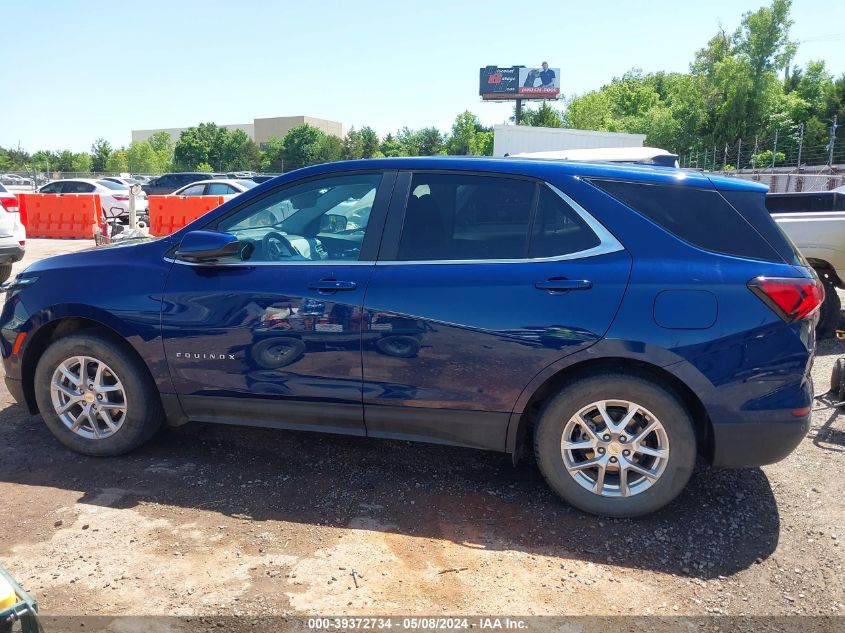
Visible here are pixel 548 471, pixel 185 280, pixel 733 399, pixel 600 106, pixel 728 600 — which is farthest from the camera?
pixel 600 106

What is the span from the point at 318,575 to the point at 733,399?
2146 mm

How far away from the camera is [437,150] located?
6712cm

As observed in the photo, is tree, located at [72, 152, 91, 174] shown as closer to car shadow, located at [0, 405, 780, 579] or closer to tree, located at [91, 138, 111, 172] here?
tree, located at [91, 138, 111, 172]

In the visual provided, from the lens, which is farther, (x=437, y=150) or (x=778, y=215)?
(x=437, y=150)

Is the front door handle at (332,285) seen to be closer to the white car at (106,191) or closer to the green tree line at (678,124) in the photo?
the white car at (106,191)

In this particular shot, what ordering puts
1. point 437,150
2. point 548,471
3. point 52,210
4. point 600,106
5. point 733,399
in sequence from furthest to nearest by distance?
1. point 437,150
2. point 600,106
3. point 52,210
4. point 548,471
5. point 733,399

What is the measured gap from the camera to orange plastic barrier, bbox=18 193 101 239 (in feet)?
61.0

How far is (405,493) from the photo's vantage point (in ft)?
12.9

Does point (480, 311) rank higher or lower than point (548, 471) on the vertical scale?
higher

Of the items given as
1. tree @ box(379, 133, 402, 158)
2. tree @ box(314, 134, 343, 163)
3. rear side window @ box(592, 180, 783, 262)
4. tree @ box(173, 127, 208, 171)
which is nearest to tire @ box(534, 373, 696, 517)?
rear side window @ box(592, 180, 783, 262)

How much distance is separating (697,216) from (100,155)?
7475 cm

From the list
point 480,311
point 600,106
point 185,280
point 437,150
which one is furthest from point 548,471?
point 437,150

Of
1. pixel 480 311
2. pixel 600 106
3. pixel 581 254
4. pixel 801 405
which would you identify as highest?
pixel 600 106

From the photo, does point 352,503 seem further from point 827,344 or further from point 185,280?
point 827,344
